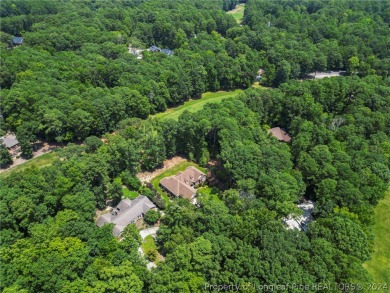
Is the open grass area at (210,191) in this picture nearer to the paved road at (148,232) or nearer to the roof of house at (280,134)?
the paved road at (148,232)

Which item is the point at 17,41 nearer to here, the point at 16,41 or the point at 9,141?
the point at 16,41

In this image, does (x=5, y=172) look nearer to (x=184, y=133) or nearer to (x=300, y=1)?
(x=184, y=133)

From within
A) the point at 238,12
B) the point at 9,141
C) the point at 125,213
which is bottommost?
the point at 238,12

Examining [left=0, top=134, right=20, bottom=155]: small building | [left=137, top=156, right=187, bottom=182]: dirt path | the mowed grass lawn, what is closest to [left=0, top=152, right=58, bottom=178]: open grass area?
[left=0, top=134, right=20, bottom=155]: small building

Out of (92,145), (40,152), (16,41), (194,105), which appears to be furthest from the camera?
(16,41)

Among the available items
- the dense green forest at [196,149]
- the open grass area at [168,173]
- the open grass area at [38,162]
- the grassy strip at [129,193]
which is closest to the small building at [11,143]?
the dense green forest at [196,149]

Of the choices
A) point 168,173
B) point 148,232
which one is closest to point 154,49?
point 168,173
